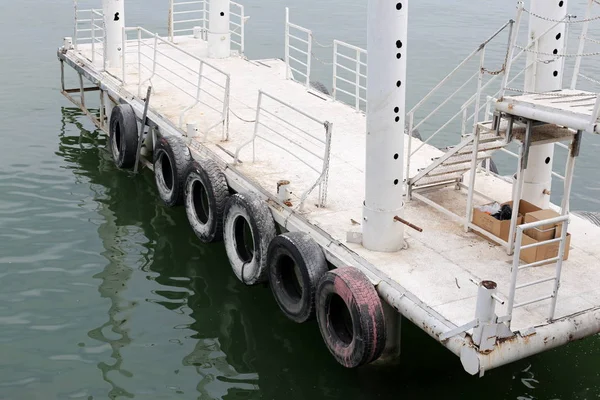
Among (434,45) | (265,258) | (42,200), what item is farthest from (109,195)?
(434,45)

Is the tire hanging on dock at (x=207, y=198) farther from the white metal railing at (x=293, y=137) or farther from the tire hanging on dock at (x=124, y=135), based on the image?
the tire hanging on dock at (x=124, y=135)

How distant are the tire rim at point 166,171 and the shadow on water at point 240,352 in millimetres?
1191

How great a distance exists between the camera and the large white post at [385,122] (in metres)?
9.18

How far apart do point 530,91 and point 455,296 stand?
10.2 ft

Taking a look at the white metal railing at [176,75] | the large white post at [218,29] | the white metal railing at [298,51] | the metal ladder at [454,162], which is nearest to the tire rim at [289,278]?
the metal ladder at [454,162]

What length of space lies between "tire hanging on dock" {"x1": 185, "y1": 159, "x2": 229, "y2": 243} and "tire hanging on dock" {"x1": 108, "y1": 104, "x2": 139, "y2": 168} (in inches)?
127

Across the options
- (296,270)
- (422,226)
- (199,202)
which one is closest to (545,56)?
(422,226)

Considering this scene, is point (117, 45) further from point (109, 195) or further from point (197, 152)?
point (197, 152)

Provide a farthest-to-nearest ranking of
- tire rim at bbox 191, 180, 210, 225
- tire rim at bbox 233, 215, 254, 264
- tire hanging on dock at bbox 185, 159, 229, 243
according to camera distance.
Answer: tire rim at bbox 191, 180, 210, 225 → tire hanging on dock at bbox 185, 159, 229, 243 → tire rim at bbox 233, 215, 254, 264

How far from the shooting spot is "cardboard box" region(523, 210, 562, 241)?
9844 millimetres

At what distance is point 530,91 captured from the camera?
34.4 ft

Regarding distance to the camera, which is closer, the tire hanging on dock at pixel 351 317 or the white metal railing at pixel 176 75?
the tire hanging on dock at pixel 351 317

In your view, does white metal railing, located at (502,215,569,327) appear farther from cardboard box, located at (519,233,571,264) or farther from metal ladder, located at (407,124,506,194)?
metal ladder, located at (407,124,506,194)

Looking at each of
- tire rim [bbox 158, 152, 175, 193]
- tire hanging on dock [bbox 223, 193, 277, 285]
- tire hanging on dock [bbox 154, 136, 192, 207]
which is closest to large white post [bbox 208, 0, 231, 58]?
tire hanging on dock [bbox 154, 136, 192, 207]
